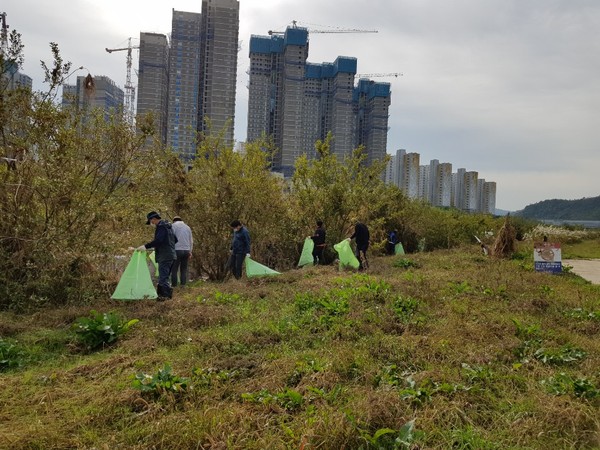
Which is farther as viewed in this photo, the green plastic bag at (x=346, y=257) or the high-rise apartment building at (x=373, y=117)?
the high-rise apartment building at (x=373, y=117)

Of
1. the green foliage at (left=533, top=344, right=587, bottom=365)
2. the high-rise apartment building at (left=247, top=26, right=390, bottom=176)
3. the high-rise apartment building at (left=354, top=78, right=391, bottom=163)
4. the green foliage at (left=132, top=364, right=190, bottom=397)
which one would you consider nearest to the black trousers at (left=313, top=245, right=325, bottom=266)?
the green foliage at (left=533, top=344, right=587, bottom=365)

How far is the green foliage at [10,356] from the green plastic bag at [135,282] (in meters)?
2.25

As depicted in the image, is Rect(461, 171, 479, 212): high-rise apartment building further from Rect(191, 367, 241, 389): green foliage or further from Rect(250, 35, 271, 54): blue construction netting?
Rect(191, 367, 241, 389): green foliage

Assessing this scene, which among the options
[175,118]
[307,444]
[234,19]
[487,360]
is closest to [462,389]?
[487,360]

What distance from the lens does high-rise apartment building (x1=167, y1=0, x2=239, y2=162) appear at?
36.6m

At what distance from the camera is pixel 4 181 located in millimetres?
6895

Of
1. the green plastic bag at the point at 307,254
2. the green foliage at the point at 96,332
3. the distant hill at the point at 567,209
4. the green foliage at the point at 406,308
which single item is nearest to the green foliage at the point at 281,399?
the green foliage at the point at 96,332

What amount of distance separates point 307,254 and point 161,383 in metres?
9.24

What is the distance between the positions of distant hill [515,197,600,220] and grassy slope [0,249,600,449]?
5463cm

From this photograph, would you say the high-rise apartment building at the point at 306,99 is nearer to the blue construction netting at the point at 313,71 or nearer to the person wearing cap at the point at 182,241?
the blue construction netting at the point at 313,71

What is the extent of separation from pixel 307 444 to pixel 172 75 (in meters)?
38.7

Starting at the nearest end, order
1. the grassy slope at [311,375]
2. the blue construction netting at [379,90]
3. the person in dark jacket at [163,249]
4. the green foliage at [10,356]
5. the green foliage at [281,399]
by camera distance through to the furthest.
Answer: the grassy slope at [311,375] → the green foliage at [281,399] → the green foliage at [10,356] → the person in dark jacket at [163,249] → the blue construction netting at [379,90]

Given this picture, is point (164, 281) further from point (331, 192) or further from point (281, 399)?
point (331, 192)

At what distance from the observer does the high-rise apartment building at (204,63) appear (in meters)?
36.6
